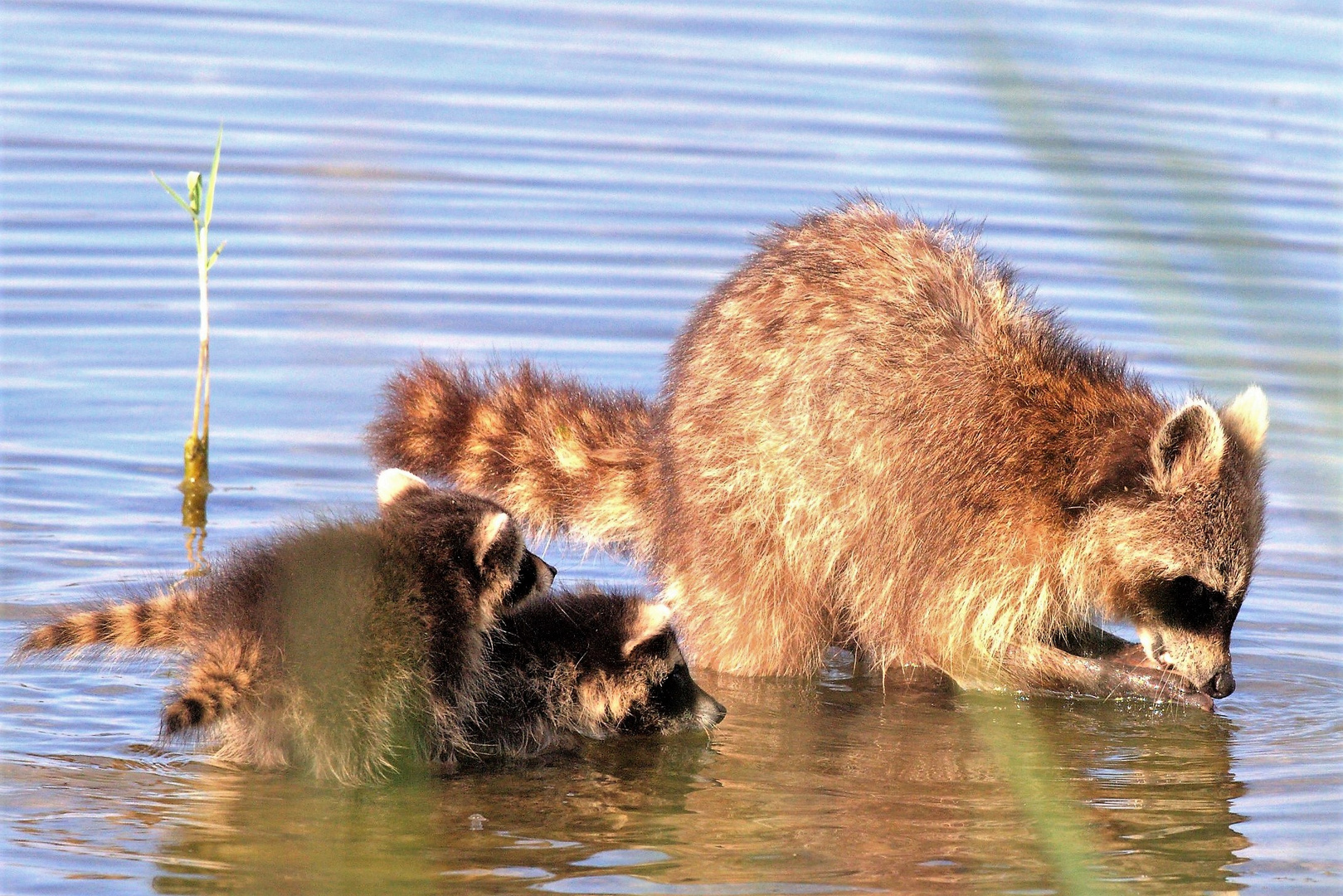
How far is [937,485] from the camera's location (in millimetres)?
6008

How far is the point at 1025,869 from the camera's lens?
4637 millimetres

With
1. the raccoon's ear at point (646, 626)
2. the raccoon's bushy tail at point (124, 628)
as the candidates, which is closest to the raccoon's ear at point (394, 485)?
the raccoon's bushy tail at point (124, 628)

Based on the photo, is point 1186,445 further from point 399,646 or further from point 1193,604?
point 399,646

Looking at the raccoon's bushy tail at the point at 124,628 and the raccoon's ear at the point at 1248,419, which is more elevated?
the raccoon's ear at the point at 1248,419

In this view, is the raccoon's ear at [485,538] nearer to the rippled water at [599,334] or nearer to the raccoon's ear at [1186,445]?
the rippled water at [599,334]

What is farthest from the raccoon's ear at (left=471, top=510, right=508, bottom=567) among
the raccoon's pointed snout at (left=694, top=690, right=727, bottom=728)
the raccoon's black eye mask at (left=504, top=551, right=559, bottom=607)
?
the raccoon's pointed snout at (left=694, top=690, right=727, bottom=728)

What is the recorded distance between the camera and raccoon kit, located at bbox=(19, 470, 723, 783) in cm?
484

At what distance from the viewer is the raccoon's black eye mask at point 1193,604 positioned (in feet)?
19.8

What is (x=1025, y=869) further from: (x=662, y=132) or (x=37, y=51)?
(x=37, y=51)

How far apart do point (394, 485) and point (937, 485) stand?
178 centimetres

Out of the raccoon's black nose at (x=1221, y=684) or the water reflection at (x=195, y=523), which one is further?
the water reflection at (x=195, y=523)

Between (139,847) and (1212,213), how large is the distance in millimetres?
3455

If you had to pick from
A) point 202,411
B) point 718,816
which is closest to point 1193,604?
point 718,816

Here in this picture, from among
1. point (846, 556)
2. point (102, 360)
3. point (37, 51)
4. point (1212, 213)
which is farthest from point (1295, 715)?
point (37, 51)
